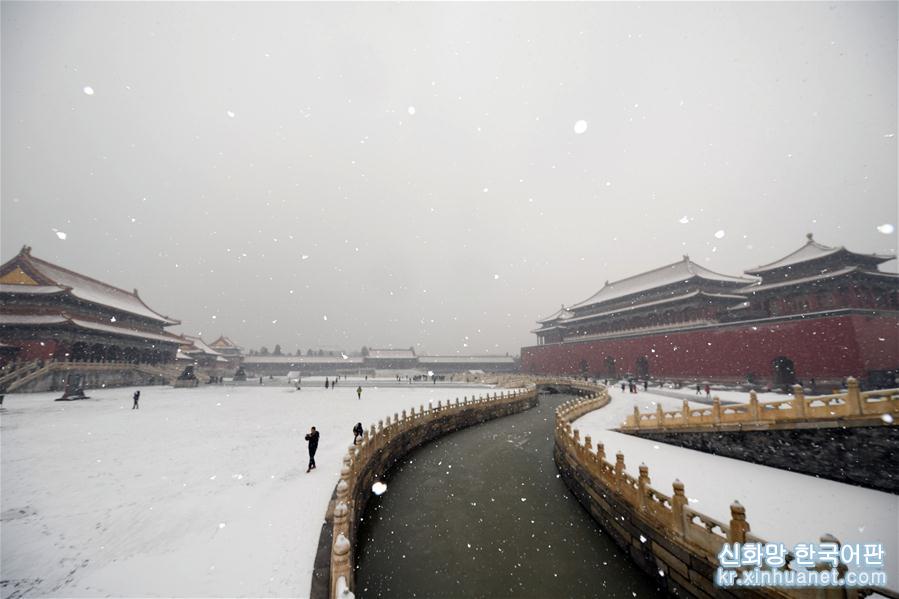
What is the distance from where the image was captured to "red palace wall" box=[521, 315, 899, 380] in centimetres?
1966

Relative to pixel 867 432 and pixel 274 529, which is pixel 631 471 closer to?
pixel 867 432

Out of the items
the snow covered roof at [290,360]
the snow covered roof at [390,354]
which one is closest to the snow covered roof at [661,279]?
the snow covered roof at [390,354]

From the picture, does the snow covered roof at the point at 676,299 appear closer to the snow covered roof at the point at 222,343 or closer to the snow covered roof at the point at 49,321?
the snow covered roof at the point at 49,321

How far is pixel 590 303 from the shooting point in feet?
155

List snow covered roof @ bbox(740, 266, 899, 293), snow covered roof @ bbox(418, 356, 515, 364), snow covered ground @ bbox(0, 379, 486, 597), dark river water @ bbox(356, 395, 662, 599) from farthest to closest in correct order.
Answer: snow covered roof @ bbox(418, 356, 515, 364) → snow covered roof @ bbox(740, 266, 899, 293) → dark river water @ bbox(356, 395, 662, 599) → snow covered ground @ bbox(0, 379, 486, 597)

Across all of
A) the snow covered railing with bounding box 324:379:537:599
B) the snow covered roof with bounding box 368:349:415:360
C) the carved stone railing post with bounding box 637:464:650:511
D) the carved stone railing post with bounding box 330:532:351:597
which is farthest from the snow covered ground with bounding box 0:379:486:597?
the snow covered roof with bounding box 368:349:415:360

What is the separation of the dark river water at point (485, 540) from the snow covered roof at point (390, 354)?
199ft

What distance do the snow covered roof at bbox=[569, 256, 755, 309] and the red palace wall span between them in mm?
6583

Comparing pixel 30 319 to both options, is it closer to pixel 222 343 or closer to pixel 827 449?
pixel 827 449

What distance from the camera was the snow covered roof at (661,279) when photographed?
3403 cm

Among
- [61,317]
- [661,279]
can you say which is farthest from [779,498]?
[61,317]

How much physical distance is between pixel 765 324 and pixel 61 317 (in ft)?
167

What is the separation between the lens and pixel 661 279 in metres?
38.6

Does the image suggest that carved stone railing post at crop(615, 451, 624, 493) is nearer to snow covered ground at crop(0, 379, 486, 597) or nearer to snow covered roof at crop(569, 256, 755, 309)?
snow covered ground at crop(0, 379, 486, 597)
